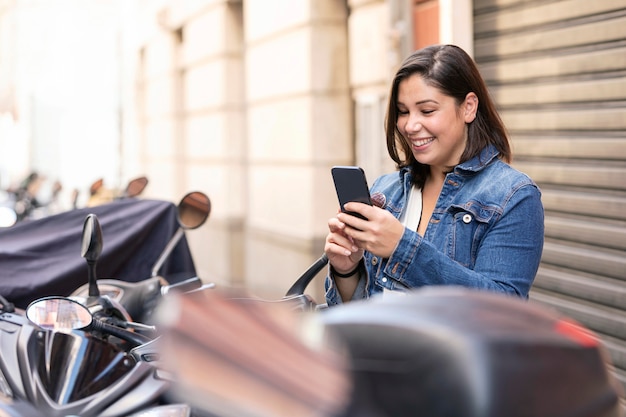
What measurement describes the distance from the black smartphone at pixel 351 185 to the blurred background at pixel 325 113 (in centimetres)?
28

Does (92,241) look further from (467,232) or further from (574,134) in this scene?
(574,134)

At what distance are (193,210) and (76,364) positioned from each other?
1542mm

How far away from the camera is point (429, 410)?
975mm

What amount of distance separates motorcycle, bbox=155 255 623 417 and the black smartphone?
870 millimetres

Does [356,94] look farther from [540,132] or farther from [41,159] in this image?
[41,159]

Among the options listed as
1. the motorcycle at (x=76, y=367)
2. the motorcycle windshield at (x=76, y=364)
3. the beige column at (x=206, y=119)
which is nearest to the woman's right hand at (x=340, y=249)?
the motorcycle at (x=76, y=367)

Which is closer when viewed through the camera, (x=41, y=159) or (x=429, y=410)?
(x=429, y=410)

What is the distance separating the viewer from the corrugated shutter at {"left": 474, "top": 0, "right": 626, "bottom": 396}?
4562mm

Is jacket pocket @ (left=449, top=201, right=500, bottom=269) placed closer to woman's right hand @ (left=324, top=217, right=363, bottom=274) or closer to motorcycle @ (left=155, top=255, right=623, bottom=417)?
woman's right hand @ (left=324, top=217, right=363, bottom=274)

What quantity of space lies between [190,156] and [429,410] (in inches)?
460

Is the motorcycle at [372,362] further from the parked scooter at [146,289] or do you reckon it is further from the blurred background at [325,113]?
the parked scooter at [146,289]

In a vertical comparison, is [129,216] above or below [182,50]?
below

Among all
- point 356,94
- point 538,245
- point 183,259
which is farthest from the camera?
point 356,94

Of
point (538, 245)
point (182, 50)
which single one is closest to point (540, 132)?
point (538, 245)
